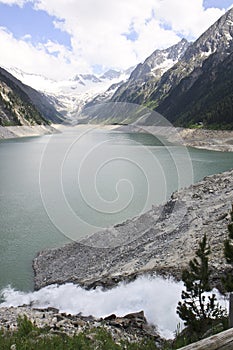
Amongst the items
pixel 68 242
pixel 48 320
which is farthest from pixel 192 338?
pixel 68 242

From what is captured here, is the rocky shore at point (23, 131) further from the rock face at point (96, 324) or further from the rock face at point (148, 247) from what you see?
the rock face at point (96, 324)

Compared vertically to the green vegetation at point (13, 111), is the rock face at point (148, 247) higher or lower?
lower

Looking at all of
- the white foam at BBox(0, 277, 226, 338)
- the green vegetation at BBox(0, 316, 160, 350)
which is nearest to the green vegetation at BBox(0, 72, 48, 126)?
the white foam at BBox(0, 277, 226, 338)

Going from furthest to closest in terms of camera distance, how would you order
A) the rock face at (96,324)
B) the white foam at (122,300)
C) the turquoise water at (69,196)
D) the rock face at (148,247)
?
the turquoise water at (69,196)
the rock face at (148,247)
the white foam at (122,300)
the rock face at (96,324)

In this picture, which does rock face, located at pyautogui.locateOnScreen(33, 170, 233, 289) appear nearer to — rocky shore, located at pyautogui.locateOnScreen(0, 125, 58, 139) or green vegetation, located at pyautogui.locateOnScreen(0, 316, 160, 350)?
green vegetation, located at pyautogui.locateOnScreen(0, 316, 160, 350)

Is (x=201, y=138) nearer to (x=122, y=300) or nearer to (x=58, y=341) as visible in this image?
(x=122, y=300)

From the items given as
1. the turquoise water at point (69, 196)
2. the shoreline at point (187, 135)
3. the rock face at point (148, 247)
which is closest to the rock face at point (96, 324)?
the rock face at point (148, 247)

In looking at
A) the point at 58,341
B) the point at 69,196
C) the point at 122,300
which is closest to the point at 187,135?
the point at 69,196

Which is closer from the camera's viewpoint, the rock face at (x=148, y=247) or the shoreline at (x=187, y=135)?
the rock face at (x=148, y=247)
